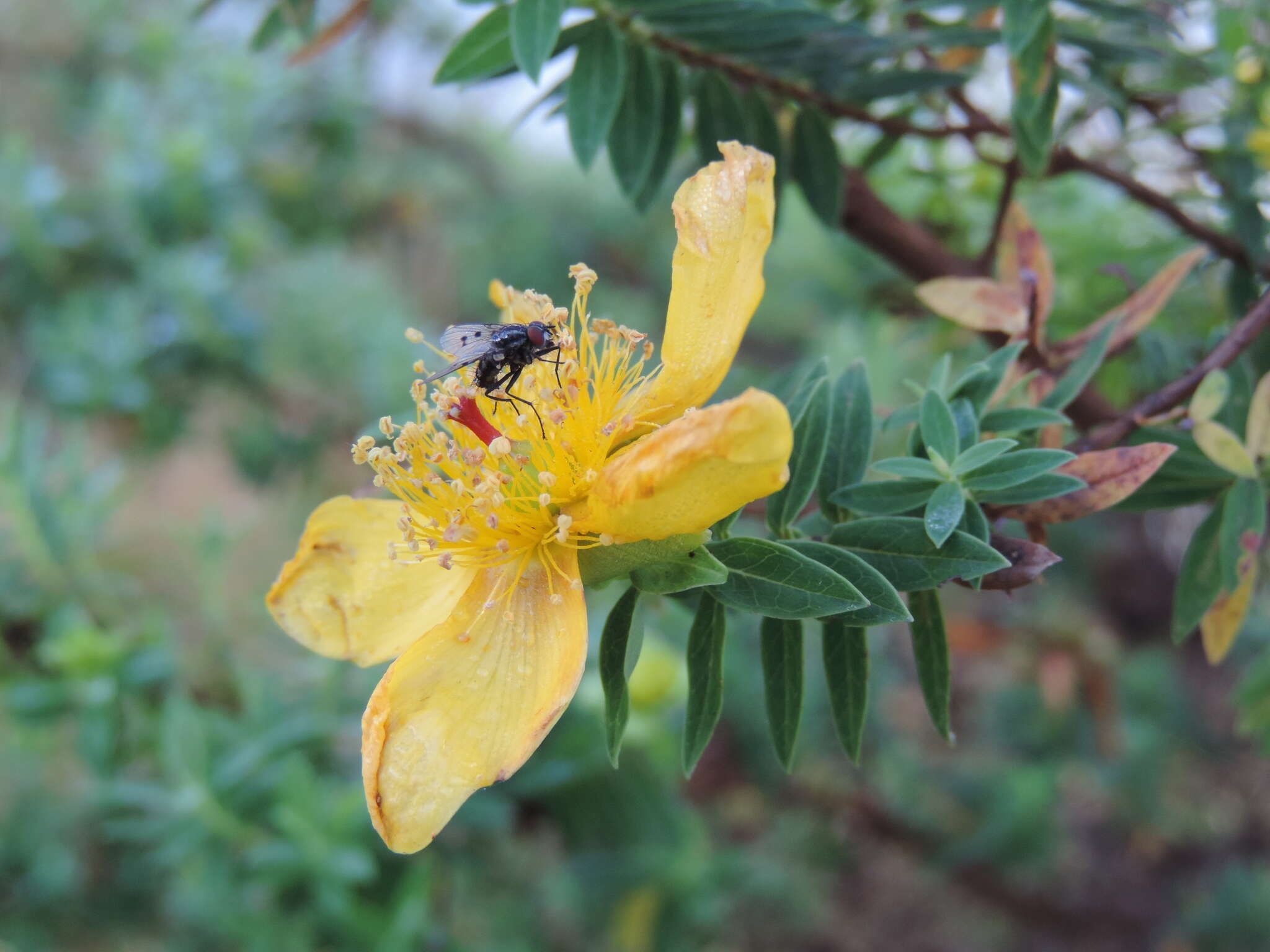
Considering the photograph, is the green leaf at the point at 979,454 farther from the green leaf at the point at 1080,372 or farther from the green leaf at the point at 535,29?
the green leaf at the point at 535,29

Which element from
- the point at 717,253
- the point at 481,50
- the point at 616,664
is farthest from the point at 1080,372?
the point at 481,50

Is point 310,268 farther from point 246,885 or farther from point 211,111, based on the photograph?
→ point 246,885

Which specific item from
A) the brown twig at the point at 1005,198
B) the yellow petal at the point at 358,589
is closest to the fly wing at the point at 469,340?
the yellow petal at the point at 358,589

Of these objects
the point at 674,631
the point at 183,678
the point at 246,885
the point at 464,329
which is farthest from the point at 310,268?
the point at 464,329

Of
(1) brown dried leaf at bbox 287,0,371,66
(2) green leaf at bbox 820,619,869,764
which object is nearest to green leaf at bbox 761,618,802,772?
(2) green leaf at bbox 820,619,869,764

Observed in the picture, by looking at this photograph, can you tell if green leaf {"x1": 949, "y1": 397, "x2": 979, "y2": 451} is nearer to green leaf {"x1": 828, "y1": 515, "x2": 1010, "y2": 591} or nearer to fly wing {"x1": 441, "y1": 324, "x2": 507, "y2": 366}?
green leaf {"x1": 828, "y1": 515, "x2": 1010, "y2": 591}

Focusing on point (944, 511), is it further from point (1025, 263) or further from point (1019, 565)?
point (1025, 263)
